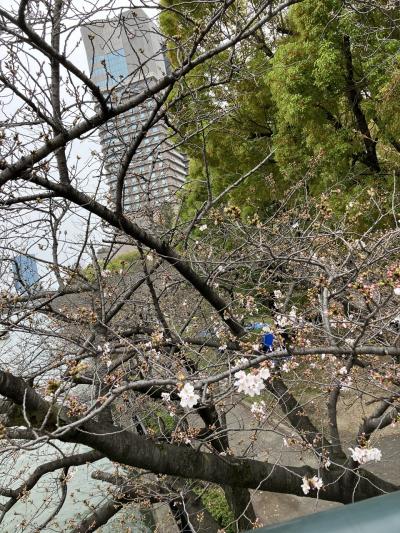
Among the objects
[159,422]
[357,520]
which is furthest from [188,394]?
[159,422]

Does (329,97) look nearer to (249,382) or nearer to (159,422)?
(159,422)

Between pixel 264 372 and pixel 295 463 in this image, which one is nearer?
pixel 264 372

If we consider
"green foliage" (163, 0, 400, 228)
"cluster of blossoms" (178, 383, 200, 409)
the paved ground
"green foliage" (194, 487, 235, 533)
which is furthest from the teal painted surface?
"green foliage" (194, 487, 235, 533)

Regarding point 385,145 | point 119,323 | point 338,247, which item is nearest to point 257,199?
point 385,145

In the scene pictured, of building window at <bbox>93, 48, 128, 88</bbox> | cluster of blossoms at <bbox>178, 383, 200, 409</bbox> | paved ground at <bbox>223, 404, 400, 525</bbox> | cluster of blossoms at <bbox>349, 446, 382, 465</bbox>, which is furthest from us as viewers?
paved ground at <bbox>223, 404, 400, 525</bbox>

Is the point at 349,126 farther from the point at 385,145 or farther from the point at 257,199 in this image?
the point at 257,199

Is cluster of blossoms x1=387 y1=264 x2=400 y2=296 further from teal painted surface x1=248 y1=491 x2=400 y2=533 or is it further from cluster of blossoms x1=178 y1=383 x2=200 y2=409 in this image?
teal painted surface x1=248 y1=491 x2=400 y2=533

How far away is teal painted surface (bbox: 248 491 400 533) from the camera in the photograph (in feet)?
2.43

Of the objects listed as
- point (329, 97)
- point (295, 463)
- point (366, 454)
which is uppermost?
point (329, 97)

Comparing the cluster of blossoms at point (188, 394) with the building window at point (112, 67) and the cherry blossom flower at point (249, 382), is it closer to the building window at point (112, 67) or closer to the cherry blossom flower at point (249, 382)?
the cherry blossom flower at point (249, 382)

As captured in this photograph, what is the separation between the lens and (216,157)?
979cm

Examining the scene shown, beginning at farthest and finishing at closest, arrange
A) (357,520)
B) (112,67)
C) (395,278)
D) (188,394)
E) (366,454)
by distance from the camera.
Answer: (112,67)
(366,454)
(395,278)
(188,394)
(357,520)

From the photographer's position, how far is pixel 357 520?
0.76 metres

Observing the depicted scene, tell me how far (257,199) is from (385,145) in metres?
3.05
